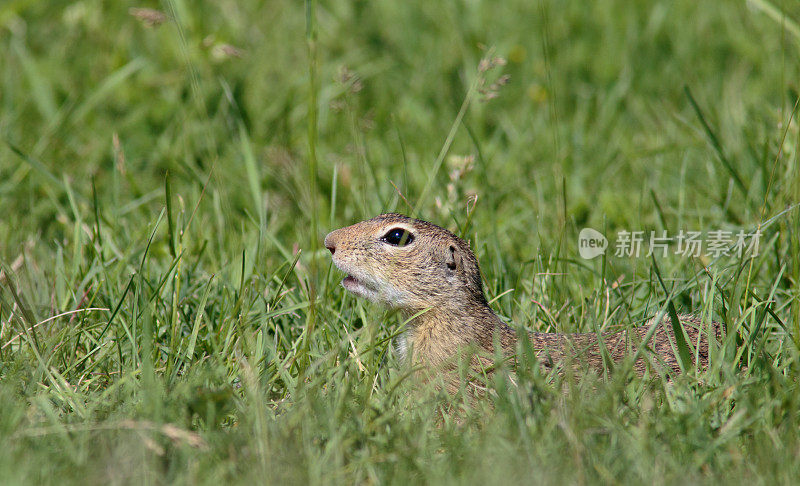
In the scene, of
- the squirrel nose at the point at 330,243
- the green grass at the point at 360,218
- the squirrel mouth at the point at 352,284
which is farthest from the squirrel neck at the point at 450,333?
the squirrel nose at the point at 330,243

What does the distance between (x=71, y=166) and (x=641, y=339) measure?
3519mm

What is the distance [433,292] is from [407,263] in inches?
5.9

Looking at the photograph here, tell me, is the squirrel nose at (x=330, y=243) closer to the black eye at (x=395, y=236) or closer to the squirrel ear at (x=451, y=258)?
the black eye at (x=395, y=236)

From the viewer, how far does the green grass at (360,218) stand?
2.56 metres

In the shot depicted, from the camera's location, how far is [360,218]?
4418mm

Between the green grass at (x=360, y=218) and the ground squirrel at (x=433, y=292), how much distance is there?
12 centimetres

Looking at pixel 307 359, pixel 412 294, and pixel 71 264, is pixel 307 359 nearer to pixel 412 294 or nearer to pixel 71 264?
pixel 412 294

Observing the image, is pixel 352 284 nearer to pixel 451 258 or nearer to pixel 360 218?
pixel 451 258

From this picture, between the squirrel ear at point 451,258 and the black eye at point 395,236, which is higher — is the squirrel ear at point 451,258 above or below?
below

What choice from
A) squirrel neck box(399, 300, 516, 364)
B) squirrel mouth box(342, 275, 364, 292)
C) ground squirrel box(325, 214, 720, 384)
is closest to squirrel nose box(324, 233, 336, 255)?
ground squirrel box(325, 214, 720, 384)

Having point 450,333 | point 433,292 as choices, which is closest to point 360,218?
point 433,292

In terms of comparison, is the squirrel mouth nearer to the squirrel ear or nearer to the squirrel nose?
the squirrel nose

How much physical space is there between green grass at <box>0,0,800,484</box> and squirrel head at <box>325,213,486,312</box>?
144 millimetres

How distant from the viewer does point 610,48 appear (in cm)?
656
